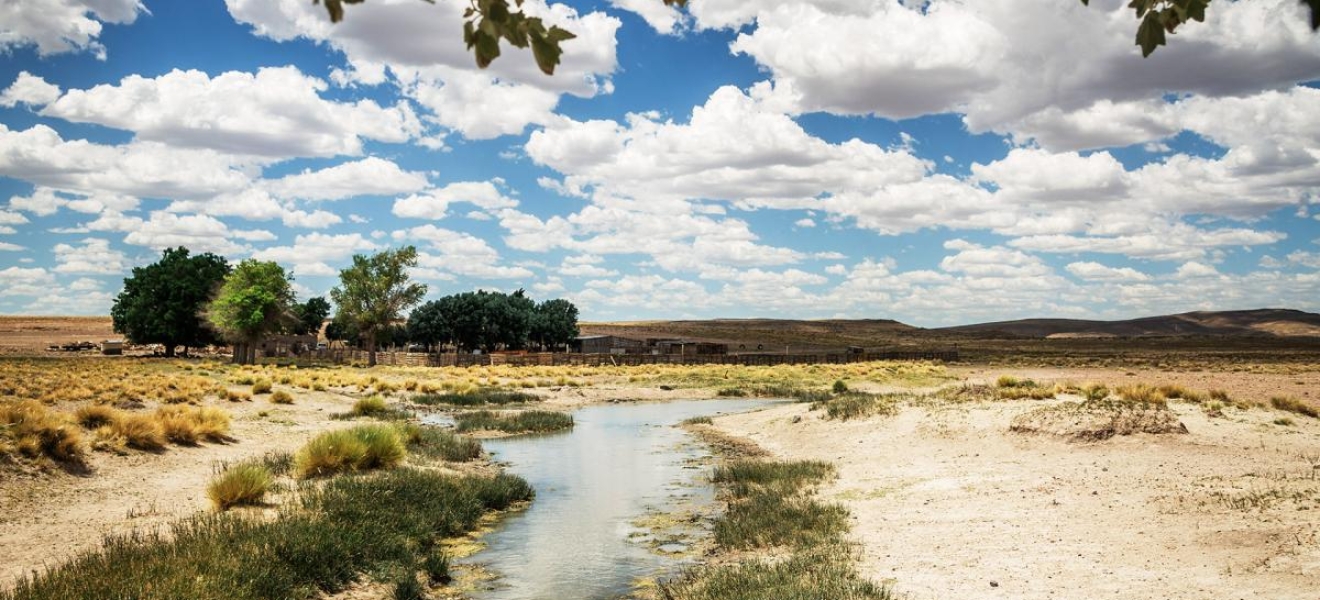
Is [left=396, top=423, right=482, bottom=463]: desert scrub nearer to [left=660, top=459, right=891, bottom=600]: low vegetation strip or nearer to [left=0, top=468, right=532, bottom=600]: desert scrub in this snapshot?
[left=0, top=468, right=532, bottom=600]: desert scrub

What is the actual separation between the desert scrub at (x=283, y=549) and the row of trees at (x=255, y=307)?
Result: 60.5m

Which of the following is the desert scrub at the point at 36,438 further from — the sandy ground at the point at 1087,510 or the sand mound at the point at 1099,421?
the sand mound at the point at 1099,421

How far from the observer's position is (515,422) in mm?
32938

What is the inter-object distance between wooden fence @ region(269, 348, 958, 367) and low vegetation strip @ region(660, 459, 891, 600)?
56.0 meters

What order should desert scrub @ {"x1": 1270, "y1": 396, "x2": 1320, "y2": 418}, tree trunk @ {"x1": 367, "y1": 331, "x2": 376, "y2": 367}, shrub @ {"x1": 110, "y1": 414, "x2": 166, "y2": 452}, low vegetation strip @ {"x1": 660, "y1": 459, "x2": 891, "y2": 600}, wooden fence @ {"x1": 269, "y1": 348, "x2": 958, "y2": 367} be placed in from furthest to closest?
tree trunk @ {"x1": 367, "y1": 331, "x2": 376, "y2": 367}, wooden fence @ {"x1": 269, "y1": 348, "x2": 958, "y2": 367}, desert scrub @ {"x1": 1270, "y1": 396, "x2": 1320, "y2": 418}, shrub @ {"x1": 110, "y1": 414, "x2": 166, "y2": 452}, low vegetation strip @ {"x1": 660, "y1": 459, "x2": 891, "y2": 600}

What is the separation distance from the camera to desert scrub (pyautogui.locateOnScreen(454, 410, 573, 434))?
105 feet

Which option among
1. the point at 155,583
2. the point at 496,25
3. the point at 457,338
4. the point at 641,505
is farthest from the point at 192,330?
the point at 496,25

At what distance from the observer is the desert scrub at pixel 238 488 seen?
Answer: 1336 cm

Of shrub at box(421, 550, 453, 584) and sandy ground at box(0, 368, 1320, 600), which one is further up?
sandy ground at box(0, 368, 1320, 600)

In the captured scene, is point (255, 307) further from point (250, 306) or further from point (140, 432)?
point (140, 432)

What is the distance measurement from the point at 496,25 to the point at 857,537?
35.1 ft

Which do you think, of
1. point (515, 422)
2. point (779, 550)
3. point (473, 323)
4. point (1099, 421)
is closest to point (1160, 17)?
point (779, 550)

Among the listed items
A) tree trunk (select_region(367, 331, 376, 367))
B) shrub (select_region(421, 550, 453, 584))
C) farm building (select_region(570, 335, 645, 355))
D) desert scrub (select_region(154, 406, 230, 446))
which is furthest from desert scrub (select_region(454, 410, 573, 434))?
farm building (select_region(570, 335, 645, 355))

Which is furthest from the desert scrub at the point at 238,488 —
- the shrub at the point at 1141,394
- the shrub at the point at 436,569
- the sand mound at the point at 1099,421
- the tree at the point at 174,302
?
the tree at the point at 174,302
